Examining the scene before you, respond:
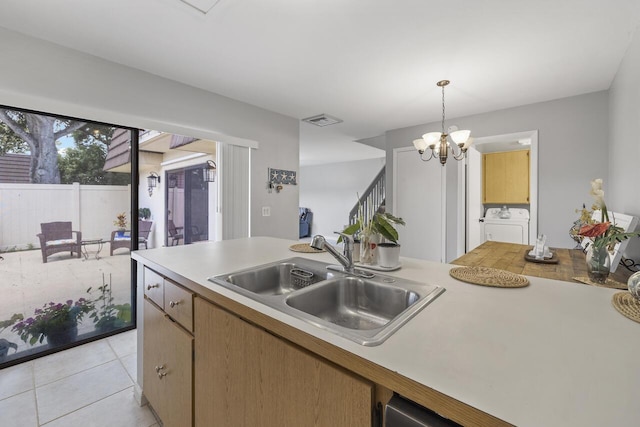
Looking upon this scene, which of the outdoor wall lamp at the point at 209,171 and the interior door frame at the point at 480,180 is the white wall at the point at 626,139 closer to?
the interior door frame at the point at 480,180

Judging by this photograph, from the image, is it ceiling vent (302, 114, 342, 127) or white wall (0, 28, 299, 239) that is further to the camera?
ceiling vent (302, 114, 342, 127)

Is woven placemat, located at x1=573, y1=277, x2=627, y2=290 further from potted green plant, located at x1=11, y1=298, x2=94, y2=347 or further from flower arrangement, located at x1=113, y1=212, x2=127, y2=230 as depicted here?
potted green plant, located at x1=11, y1=298, x2=94, y2=347

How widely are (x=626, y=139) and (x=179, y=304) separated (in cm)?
331

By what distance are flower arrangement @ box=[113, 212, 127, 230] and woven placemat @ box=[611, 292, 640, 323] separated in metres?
3.29

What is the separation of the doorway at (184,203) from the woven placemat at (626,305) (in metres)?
4.15

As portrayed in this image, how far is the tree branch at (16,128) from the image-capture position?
2.01m

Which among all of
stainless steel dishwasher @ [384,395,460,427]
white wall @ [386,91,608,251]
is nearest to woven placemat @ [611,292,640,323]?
stainless steel dishwasher @ [384,395,460,427]

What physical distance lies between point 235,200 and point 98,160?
1.32 meters

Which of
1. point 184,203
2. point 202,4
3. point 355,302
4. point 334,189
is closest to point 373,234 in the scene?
point 355,302

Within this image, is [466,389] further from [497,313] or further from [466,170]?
[466,170]

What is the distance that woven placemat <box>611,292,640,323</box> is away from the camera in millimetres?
756

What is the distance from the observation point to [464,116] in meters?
3.79

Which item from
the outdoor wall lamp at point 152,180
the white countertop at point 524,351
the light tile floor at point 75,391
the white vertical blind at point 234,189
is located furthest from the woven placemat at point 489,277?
the outdoor wall lamp at point 152,180

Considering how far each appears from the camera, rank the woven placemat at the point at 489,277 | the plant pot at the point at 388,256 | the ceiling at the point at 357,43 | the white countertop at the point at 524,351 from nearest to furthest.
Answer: the white countertop at the point at 524,351, the woven placemat at the point at 489,277, the plant pot at the point at 388,256, the ceiling at the point at 357,43
